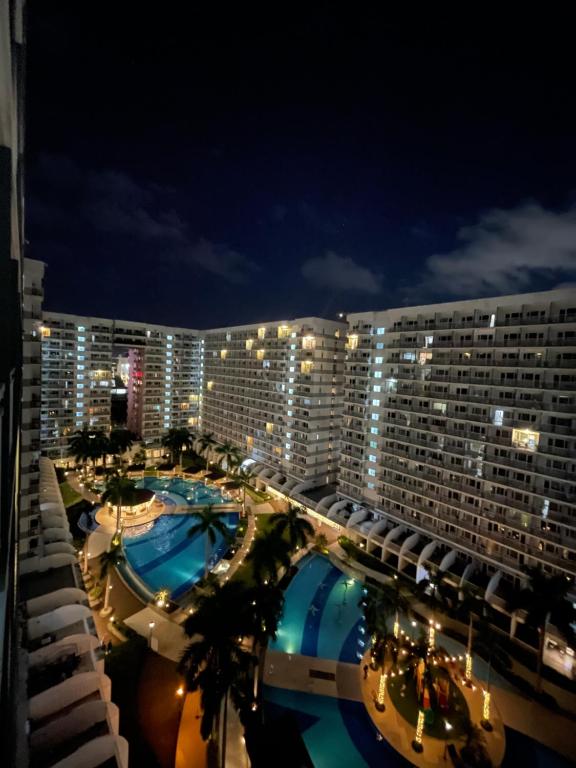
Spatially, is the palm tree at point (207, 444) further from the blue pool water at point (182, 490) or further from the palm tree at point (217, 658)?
the palm tree at point (217, 658)

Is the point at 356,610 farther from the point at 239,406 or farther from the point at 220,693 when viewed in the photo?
the point at 239,406

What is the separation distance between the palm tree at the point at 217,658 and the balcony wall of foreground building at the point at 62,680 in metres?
4.48

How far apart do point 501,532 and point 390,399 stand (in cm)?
2104

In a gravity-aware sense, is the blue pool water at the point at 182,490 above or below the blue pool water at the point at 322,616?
above

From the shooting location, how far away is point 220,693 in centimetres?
2047

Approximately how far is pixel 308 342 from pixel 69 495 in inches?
2022

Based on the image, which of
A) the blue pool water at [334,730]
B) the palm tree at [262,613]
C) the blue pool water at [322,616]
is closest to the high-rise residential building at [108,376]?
the blue pool water at [322,616]

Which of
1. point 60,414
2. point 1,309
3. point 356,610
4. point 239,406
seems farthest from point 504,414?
point 60,414

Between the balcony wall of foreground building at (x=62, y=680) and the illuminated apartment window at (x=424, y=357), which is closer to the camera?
the balcony wall of foreground building at (x=62, y=680)

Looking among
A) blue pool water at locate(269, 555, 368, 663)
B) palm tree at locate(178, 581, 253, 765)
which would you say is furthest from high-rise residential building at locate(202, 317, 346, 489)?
palm tree at locate(178, 581, 253, 765)

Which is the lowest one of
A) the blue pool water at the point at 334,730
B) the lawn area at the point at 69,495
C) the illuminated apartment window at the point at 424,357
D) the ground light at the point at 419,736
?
the blue pool water at the point at 334,730

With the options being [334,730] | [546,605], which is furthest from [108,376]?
[546,605]

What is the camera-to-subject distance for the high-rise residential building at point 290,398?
63.4 m

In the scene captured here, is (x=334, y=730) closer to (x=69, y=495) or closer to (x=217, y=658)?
(x=217, y=658)
